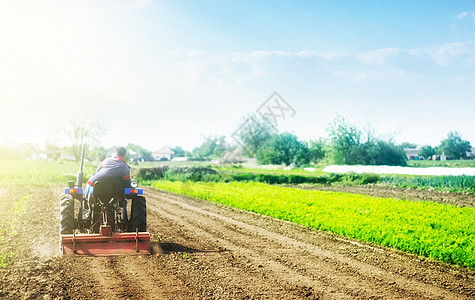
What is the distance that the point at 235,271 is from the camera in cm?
685

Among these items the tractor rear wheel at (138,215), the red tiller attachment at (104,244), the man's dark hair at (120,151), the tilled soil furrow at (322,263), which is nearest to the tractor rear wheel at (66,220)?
the red tiller attachment at (104,244)

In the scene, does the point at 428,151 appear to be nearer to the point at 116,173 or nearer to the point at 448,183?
the point at 448,183

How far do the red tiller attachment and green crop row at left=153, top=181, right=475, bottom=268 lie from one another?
493 cm

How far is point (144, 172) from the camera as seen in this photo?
107 ft

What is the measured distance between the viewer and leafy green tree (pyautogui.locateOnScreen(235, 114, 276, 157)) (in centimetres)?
6334

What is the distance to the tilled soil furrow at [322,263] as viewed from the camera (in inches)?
238

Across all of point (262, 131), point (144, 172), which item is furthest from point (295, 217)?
point (262, 131)

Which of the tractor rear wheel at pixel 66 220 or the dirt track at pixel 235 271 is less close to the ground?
the tractor rear wheel at pixel 66 220

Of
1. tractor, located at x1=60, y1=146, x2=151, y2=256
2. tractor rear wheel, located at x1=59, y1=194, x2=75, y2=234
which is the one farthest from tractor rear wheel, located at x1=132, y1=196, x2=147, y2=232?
tractor rear wheel, located at x1=59, y1=194, x2=75, y2=234

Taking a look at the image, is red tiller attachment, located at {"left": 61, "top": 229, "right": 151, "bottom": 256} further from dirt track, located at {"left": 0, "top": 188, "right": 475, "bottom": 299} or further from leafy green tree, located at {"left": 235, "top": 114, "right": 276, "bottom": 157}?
leafy green tree, located at {"left": 235, "top": 114, "right": 276, "bottom": 157}

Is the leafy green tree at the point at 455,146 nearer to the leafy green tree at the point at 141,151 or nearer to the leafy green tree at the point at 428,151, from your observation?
the leafy green tree at the point at 428,151

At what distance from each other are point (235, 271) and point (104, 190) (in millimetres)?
2582

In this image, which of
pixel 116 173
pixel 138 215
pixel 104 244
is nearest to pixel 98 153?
pixel 138 215

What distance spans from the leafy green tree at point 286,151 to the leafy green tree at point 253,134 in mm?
5556
